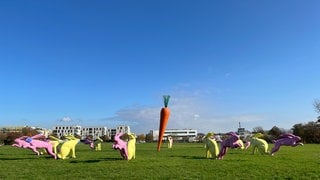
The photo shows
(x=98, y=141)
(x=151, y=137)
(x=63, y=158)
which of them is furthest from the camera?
(x=151, y=137)

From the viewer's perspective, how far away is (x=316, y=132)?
9062 cm

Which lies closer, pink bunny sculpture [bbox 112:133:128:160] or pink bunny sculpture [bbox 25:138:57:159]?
pink bunny sculpture [bbox 112:133:128:160]

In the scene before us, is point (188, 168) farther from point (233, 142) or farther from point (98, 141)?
point (98, 141)

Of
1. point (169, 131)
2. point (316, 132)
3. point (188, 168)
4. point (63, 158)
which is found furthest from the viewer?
point (169, 131)

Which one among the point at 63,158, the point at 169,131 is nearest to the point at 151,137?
the point at 169,131

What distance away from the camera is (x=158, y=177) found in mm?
14727

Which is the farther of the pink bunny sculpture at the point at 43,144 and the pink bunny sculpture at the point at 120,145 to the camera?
the pink bunny sculpture at the point at 43,144

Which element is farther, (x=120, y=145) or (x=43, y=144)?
(x=43, y=144)

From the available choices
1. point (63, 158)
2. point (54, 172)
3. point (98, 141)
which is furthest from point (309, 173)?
point (98, 141)

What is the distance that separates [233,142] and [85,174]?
30.4ft

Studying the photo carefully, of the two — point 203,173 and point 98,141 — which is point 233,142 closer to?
point 203,173

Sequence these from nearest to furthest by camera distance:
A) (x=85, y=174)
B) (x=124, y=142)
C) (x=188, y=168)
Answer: (x=85, y=174)
(x=188, y=168)
(x=124, y=142)

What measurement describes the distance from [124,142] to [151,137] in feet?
421

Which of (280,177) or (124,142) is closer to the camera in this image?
(280,177)
